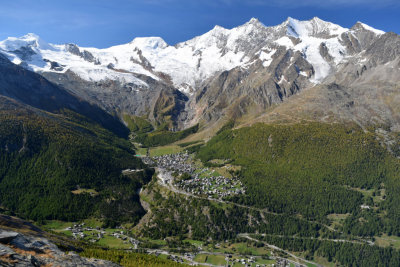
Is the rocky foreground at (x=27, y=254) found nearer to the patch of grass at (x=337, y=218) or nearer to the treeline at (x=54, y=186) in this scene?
the treeline at (x=54, y=186)

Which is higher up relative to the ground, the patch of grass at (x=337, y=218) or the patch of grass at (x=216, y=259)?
the patch of grass at (x=337, y=218)

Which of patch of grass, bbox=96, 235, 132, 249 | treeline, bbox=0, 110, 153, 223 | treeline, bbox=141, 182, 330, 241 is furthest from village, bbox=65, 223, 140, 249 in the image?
treeline, bbox=141, 182, 330, 241

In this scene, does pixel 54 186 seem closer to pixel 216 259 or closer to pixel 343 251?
pixel 216 259

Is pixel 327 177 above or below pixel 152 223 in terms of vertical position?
above

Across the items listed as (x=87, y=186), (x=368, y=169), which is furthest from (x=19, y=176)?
(x=368, y=169)

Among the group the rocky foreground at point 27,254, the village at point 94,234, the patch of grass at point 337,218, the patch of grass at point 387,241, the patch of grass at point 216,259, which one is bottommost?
the patch of grass at point 216,259

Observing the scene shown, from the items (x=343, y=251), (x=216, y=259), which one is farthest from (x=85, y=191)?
(x=343, y=251)

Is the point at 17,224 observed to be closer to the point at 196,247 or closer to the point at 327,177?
the point at 196,247

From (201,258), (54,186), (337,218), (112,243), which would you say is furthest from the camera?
(54,186)

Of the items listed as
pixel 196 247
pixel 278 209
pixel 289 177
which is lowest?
pixel 196 247

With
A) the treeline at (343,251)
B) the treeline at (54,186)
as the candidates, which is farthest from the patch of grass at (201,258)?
the treeline at (54,186)

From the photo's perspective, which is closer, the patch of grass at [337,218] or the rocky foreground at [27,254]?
the rocky foreground at [27,254]
